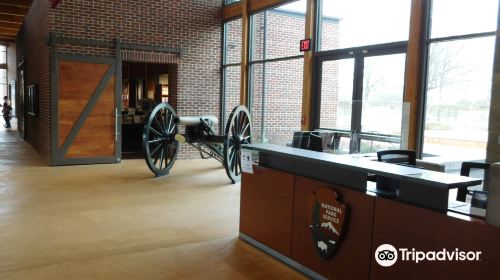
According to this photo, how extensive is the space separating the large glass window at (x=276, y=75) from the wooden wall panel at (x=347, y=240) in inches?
196

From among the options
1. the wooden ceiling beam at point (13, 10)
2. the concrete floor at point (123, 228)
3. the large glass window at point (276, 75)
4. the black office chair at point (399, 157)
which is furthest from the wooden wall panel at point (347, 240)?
the wooden ceiling beam at point (13, 10)

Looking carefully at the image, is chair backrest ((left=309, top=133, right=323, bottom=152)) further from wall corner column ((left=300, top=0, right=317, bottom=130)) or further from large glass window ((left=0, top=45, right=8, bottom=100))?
large glass window ((left=0, top=45, right=8, bottom=100))

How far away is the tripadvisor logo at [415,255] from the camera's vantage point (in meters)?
2.32

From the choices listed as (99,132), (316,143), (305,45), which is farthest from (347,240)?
(99,132)

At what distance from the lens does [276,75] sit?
8.91 m

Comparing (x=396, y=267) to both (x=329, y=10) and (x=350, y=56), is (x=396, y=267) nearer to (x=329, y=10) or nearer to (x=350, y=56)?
(x=350, y=56)

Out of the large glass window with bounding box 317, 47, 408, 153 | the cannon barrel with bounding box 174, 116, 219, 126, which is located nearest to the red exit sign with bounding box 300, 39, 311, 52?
the large glass window with bounding box 317, 47, 408, 153

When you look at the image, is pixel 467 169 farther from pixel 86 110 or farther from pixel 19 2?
pixel 19 2

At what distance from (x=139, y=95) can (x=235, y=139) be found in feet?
25.9

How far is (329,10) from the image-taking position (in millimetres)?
7273

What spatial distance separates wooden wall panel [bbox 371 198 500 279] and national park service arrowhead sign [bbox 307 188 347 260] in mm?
296

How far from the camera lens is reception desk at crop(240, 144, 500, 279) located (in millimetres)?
2400

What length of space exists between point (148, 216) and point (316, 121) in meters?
3.58

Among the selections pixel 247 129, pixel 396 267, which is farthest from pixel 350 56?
pixel 396 267
